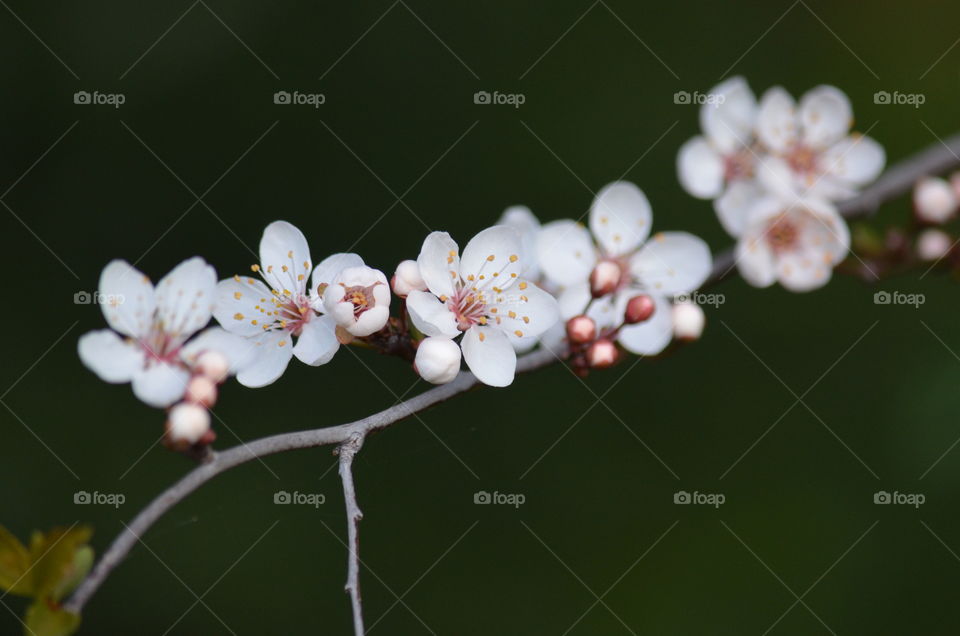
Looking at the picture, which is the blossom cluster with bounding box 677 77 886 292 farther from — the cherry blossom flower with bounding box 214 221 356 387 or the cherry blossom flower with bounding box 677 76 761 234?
the cherry blossom flower with bounding box 214 221 356 387

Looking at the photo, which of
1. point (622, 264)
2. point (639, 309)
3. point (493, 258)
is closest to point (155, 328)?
point (493, 258)

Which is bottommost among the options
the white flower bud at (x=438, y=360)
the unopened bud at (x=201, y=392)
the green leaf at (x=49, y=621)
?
the green leaf at (x=49, y=621)

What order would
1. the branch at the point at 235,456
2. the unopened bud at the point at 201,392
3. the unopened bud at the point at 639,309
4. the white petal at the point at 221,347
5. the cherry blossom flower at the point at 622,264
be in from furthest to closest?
the cherry blossom flower at the point at 622,264, the unopened bud at the point at 639,309, the white petal at the point at 221,347, the unopened bud at the point at 201,392, the branch at the point at 235,456

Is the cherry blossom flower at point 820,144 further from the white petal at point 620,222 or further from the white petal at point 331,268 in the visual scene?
the white petal at point 331,268

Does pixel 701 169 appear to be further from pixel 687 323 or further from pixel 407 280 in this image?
pixel 407 280

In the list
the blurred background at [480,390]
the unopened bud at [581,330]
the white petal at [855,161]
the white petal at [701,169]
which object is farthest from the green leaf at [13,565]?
the white petal at [855,161]

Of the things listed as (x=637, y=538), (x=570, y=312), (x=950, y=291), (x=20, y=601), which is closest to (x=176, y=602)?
(x=20, y=601)

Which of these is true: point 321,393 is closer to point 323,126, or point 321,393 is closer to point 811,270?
point 323,126
